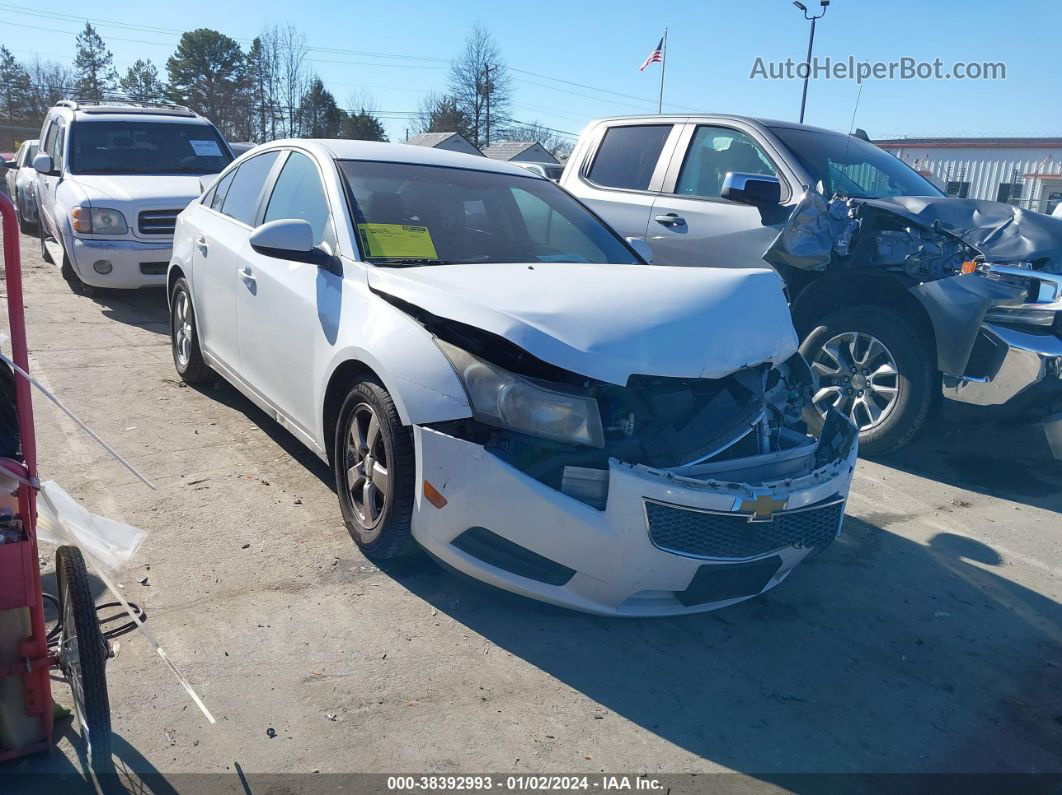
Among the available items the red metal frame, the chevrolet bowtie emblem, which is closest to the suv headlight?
the chevrolet bowtie emblem

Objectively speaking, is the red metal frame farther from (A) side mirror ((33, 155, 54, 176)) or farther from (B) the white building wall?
(B) the white building wall

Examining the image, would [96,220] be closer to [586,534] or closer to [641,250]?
[641,250]

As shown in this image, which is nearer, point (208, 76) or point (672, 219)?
point (672, 219)

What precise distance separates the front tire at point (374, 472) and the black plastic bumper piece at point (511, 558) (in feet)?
1.11

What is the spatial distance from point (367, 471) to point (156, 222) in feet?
19.2

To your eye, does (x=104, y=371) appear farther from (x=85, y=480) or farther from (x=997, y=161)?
(x=997, y=161)

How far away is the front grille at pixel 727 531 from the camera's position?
9.51 ft

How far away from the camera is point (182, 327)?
229 inches

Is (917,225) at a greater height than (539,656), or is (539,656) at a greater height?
(917,225)

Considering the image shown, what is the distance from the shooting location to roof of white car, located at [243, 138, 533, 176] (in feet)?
14.4

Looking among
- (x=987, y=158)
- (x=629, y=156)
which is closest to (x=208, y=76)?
(x=987, y=158)

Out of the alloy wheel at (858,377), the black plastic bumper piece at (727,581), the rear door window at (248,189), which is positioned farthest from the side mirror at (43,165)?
the black plastic bumper piece at (727,581)

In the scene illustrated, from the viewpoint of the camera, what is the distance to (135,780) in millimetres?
2324

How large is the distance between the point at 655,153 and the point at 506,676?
474 cm
